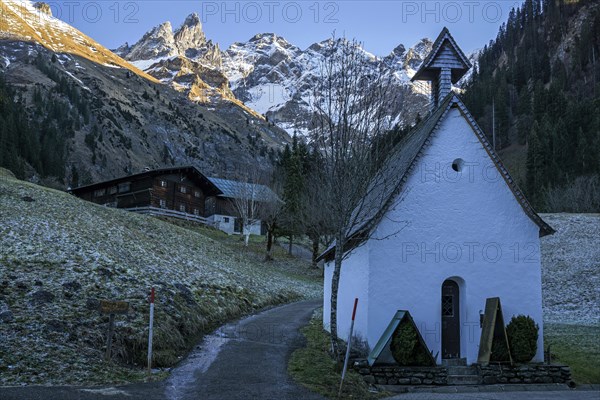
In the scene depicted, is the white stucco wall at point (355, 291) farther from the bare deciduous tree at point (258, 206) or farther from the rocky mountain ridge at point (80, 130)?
the rocky mountain ridge at point (80, 130)

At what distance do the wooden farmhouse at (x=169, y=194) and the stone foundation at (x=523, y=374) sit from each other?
43431 mm

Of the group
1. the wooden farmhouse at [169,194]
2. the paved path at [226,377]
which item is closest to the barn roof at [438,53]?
the paved path at [226,377]

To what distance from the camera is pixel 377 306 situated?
14602mm

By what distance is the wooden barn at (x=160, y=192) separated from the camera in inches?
2237

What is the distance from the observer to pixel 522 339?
14.4 m

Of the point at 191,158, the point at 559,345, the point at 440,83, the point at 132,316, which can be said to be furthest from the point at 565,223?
the point at 191,158

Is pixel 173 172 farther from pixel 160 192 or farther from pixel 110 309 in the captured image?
pixel 110 309

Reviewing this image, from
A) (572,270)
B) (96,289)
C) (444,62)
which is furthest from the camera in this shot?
(572,270)

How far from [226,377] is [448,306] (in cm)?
717

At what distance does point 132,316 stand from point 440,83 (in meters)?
13.5

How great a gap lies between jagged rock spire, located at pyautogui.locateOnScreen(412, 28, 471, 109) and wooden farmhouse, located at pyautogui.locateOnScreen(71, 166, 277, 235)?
38282 mm

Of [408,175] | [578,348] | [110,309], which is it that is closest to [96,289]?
[110,309]

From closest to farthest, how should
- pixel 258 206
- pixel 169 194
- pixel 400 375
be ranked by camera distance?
pixel 400 375, pixel 258 206, pixel 169 194

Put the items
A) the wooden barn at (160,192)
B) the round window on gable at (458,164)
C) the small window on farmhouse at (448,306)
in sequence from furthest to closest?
the wooden barn at (160,192) < the round window on gable at (458,164) < the small window on farmhouse at (448,306)
